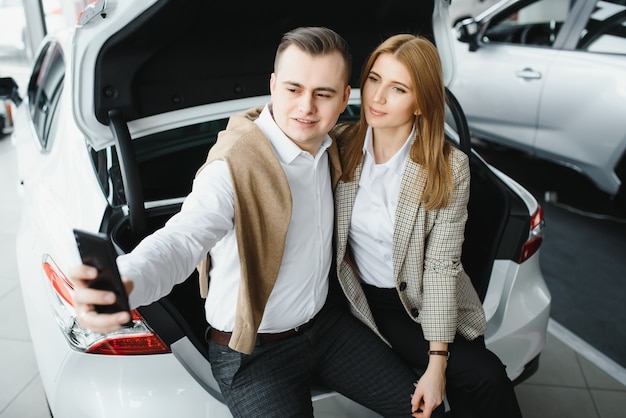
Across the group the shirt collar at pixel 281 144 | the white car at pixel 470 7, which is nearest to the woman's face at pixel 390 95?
the shirt collar at pixel 281 144

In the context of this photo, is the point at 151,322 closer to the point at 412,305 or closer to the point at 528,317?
the point at 412,305

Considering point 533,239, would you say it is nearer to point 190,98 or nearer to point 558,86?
point 190,98

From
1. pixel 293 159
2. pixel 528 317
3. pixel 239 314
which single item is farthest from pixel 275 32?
pixel 528 317

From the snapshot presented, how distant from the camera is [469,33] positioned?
146 inches

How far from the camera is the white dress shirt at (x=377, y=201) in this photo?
52.6 inches

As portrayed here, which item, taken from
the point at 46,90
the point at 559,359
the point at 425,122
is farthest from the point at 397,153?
the point at 46,90

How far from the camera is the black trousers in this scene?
1.28 metres

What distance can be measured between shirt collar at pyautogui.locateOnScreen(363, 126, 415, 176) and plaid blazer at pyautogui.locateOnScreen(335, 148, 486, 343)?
24 millimetres

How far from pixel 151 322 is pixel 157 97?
0.66 meters

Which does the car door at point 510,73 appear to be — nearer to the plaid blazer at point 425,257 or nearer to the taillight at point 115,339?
the plaid blazer at point 425,257

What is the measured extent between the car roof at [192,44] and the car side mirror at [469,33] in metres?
2.11

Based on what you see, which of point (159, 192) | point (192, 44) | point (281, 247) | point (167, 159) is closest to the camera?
point (281, 247)

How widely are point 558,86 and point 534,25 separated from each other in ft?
3.22

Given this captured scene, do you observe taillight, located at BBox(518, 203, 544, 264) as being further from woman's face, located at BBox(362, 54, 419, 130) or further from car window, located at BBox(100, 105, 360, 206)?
car window, located at BBox(100, 105, 360, 206)
